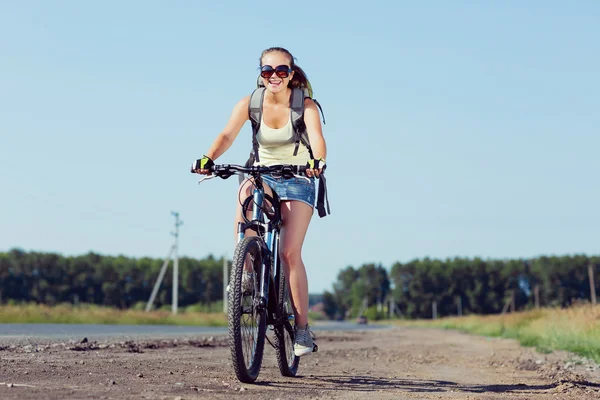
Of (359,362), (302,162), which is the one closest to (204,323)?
(359,362)

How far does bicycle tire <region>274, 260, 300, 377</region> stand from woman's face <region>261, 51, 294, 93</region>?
1327 mm

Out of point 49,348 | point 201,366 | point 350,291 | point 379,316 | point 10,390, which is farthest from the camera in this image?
point 350,291

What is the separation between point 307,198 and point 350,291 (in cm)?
15047

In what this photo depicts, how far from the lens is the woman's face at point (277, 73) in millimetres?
5473

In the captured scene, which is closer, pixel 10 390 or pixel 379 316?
pixel 10 390

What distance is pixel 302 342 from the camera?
5.71 m

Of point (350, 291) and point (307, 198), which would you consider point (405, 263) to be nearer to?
point (350, 291)

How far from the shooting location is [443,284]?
13450cm

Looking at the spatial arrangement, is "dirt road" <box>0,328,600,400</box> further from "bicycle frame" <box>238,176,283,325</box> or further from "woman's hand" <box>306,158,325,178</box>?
"woman's hand" <box>306,158,325,178</box>

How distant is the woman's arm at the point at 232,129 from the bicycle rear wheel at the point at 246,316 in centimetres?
83

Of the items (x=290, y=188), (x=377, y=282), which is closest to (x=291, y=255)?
(x=290, y=188)

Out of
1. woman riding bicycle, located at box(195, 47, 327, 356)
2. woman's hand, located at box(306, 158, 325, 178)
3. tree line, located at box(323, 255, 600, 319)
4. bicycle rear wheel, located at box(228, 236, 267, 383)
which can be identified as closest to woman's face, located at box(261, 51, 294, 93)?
woman riding bicycle, located at box(195, 47, 327, 356)

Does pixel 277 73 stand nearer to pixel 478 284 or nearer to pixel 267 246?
pixel 267 246

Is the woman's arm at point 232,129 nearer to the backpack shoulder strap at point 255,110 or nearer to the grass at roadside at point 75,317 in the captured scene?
the backpack shoulder strap at point 255,110
